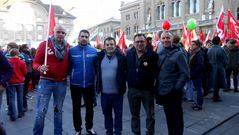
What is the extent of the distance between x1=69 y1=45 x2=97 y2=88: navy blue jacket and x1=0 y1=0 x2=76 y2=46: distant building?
63744mm

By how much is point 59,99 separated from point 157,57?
187cm

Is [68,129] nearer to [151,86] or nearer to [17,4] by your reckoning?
[151,86]

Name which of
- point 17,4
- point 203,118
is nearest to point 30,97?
point 203,118

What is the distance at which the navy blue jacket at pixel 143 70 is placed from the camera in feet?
15.2

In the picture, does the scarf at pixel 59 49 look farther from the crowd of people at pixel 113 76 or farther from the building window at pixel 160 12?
the building window at pixel 160 12

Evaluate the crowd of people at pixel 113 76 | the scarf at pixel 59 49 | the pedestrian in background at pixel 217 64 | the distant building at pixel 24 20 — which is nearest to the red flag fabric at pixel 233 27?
the pedestrian in background at pixel 217 64

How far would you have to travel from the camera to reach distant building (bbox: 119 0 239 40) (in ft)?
134

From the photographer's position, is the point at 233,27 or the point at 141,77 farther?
the point at 233,27

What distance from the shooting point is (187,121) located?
6.40 m

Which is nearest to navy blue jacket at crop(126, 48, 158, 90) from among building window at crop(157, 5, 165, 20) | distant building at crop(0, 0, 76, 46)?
building window at crop(157, 5, 165, 20)

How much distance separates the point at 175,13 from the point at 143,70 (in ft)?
152

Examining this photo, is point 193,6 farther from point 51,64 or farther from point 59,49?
point 51,64

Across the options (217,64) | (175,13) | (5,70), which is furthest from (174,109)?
(175,13)

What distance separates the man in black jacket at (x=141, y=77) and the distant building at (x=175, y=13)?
3645 cm
